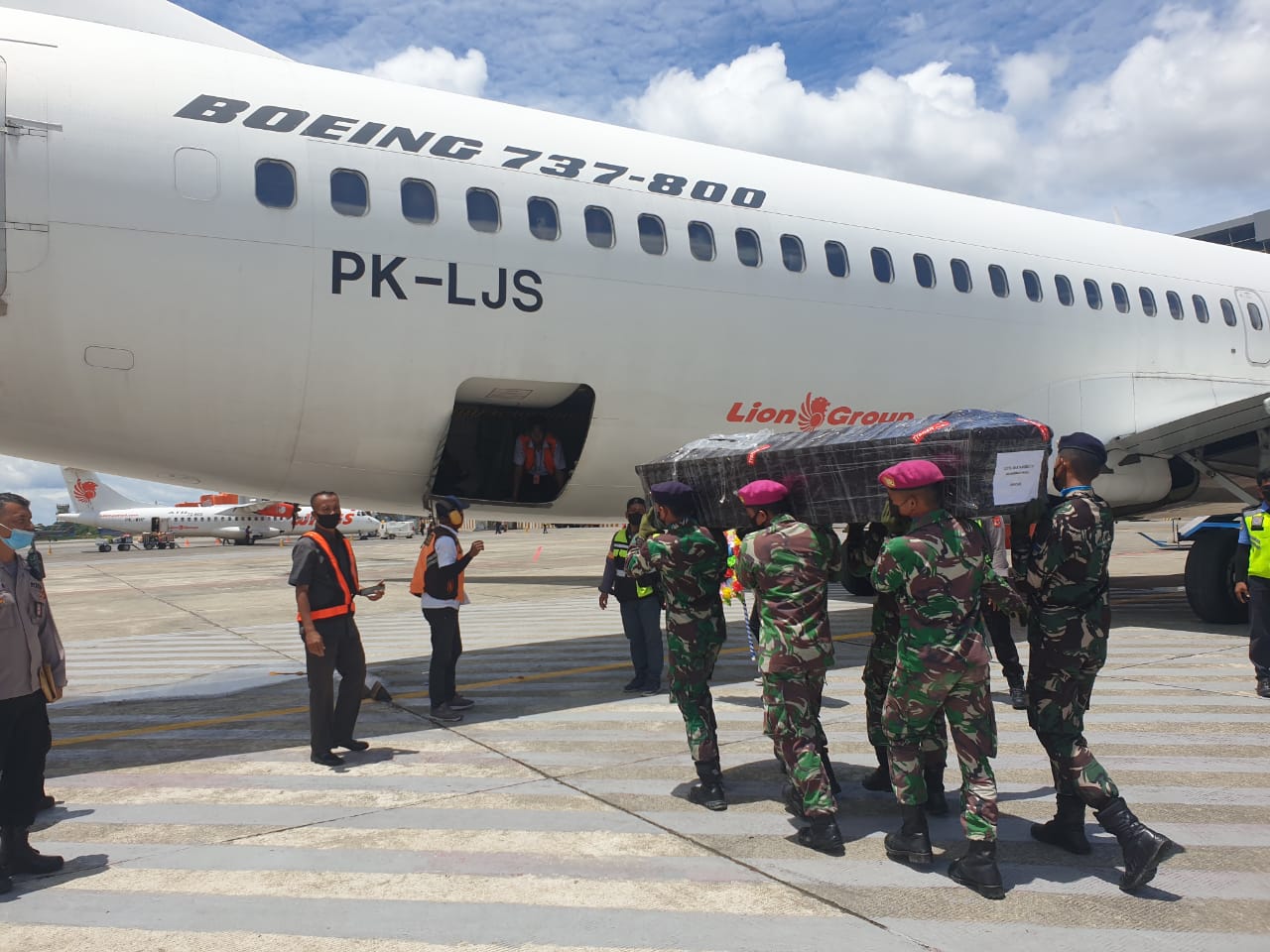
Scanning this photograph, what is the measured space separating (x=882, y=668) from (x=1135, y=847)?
60.1 inches

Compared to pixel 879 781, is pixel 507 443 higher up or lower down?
higher up

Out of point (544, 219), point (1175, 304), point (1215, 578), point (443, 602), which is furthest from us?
point (1175, 304)

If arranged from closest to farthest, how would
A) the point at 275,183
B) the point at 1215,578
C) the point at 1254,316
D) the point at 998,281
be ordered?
the point at 275,183
the point at 998,281
the point at 1215,578
the point at 1254,316

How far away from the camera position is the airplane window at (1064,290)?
11.8m

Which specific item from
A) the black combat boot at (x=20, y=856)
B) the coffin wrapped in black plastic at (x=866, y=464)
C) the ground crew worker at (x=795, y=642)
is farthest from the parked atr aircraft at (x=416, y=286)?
the ground crew worker at (x=795, y=642)

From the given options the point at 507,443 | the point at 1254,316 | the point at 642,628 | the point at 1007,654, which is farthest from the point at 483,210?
the point at 1254,316

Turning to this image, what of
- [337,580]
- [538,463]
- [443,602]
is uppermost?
[538,463]

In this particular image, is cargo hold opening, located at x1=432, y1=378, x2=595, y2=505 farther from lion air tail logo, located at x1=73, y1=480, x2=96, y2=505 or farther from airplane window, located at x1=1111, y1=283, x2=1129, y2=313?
lion air tail logo, located at x1=73, y1=480, x2=96, y2=505

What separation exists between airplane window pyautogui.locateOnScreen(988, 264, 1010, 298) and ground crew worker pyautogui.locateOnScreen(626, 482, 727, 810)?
7.21 meters

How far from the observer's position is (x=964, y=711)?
170 inches

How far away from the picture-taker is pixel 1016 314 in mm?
11188

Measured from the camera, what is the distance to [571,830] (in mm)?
5051

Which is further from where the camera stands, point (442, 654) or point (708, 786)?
point (442, 654)

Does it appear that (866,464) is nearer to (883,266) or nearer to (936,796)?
(936,796)
